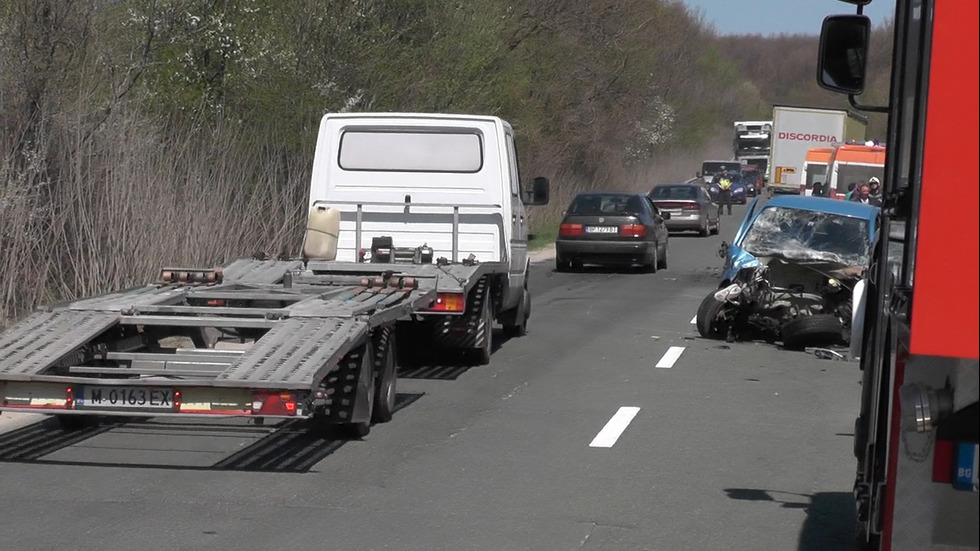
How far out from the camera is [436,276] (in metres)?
11.0

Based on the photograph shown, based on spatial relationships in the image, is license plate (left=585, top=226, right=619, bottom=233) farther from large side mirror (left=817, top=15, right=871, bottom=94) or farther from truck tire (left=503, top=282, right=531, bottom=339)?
large side mirror (left=817, top=15, right=871, bottom=94)

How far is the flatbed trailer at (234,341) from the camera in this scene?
7.44 m

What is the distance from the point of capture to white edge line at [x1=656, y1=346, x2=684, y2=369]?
13.2 m

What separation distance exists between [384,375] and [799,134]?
48526 millimetres

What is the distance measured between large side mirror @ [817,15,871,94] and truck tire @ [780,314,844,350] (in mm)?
8678

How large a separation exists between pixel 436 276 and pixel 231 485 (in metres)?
3.78

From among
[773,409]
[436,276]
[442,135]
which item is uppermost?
[442,135]

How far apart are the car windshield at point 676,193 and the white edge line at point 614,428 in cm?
2861

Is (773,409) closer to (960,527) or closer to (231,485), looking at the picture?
(231,485)

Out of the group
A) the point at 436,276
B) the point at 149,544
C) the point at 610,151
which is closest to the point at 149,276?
the point at 436,276

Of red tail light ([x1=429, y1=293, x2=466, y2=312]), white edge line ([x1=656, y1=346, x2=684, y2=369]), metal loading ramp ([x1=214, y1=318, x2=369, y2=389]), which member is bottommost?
white edge line ([x1=656, y1=346, x2=684, y2=369])

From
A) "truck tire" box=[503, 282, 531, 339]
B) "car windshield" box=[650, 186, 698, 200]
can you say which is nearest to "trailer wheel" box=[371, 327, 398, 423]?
"truck tire" box=[503, 282, 531, 339]

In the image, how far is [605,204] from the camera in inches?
1043

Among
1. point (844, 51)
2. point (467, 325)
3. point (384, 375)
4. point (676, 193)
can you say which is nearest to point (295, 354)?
point (384, 375)
